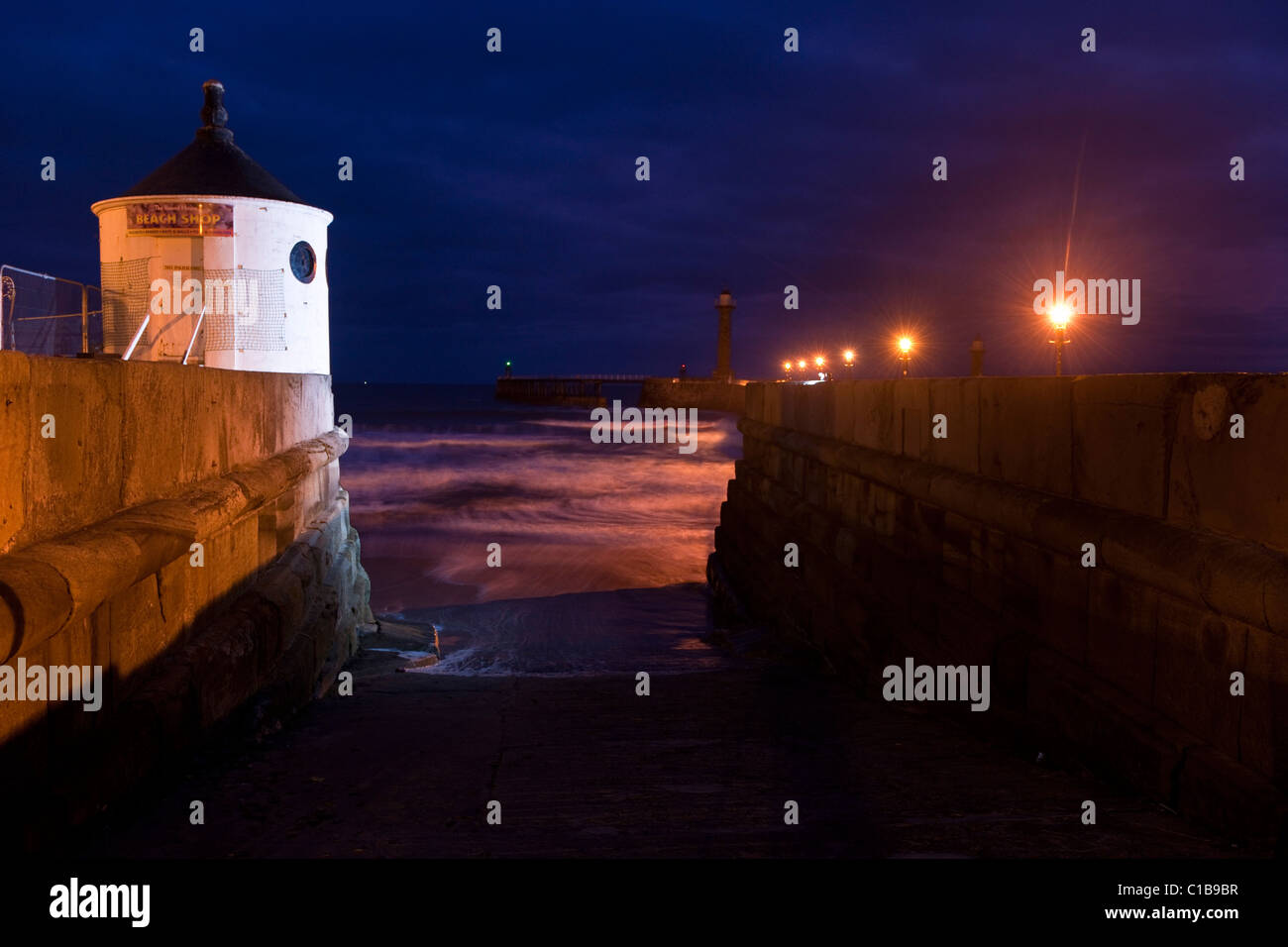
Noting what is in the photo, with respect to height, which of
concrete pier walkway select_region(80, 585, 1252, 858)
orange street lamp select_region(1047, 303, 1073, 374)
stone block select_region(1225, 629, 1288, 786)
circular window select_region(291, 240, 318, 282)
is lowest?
concrete pier walkway select_region(80, 585, 1252, 858)

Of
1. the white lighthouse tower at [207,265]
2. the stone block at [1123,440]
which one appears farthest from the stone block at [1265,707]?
the white lighthouse tower at [207,265]

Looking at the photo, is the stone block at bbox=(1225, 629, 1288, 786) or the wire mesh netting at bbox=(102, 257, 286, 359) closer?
the stone block at bbox=(1225, 629, 1288, 786)

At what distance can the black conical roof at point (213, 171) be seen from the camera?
52.9 ft

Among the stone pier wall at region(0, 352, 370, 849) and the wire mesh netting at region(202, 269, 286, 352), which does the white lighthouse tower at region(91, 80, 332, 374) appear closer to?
the wire mesh netting at region(202, 269, 286, 352)

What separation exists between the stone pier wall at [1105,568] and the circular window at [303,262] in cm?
1313

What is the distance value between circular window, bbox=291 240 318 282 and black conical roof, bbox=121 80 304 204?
83 centimetres

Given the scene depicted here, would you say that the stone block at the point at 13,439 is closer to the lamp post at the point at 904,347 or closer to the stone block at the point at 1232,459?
the stone block at the point at 1232,459

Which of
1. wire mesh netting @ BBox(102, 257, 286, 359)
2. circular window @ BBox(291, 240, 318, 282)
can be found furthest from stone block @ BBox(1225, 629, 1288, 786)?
circular window @ BBox(291, 240, 318, 282)

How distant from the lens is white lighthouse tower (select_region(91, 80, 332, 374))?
15633 millimetres

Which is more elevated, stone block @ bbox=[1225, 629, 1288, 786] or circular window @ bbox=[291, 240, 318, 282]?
circular window @ bbox=[291, 240, 318, 282]

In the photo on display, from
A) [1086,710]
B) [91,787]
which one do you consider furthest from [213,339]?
[1086,710]

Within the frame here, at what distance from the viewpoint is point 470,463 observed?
121ft

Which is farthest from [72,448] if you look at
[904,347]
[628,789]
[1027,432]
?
[904,347]
